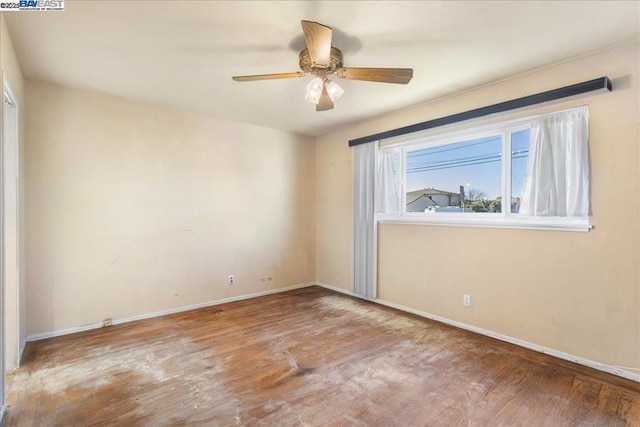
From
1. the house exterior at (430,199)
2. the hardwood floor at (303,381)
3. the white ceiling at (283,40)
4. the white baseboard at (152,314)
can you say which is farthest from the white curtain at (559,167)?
the white baseboard at (152,314)

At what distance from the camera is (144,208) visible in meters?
3.56

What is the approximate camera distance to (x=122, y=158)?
134 inches

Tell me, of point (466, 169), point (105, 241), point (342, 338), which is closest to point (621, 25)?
point (466, 169)

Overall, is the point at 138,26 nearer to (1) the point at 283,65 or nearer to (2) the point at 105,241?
(1) the point at 283,65

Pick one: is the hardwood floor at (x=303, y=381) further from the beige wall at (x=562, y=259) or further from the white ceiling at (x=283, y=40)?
the white ceiling at (x=283, y=40)

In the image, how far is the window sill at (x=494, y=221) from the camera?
8.34 ft

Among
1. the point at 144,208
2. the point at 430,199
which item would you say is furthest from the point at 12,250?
the point at 430,199

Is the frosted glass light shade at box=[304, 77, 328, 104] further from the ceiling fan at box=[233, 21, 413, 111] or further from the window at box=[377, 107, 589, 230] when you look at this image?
the window at box=[377, 107, 589, 230]

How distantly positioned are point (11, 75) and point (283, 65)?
204 centimetres

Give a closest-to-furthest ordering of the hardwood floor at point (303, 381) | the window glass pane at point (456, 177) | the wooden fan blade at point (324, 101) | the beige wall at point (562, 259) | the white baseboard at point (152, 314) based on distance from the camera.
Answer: the hardwood floor at point (303, 381) < the beige wall at point (562, 259) < the wooden fan blade at point (324, 101) < the white baseboard at point (152, 314) < the window glass pane at point (456, 177)

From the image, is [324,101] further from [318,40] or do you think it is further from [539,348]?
[539,348]

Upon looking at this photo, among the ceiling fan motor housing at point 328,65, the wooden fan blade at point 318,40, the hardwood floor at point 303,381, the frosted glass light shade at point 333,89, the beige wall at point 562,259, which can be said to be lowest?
the hardwood floor at point 303,381

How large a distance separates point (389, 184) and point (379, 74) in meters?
1.94

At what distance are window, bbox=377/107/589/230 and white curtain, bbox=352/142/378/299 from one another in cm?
20
